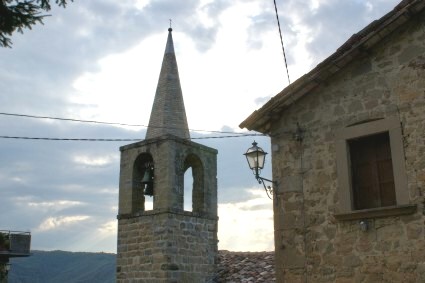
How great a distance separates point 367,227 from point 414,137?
144 cm

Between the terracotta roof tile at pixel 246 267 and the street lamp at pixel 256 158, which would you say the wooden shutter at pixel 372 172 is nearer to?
the street lamp at pixel 256 158

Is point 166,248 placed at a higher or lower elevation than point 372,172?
lower

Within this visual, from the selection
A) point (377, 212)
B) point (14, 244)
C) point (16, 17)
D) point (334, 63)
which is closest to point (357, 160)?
point (377, 212)

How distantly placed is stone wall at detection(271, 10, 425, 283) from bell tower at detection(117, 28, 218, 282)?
4914 mm

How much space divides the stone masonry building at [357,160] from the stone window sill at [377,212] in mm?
14

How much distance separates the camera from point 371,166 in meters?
Answer: 8.20

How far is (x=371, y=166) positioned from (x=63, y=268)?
82.7m

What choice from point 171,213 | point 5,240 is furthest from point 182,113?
point 5,240

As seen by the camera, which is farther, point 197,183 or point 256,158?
point 197,183

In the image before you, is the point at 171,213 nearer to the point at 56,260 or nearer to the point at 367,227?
the point at 367,227

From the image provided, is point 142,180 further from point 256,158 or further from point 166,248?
point 256,158

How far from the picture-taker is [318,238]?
8328mm

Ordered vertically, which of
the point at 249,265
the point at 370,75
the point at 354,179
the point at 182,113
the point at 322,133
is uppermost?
the point at 182,113

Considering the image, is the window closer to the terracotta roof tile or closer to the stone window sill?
the stone window sill
